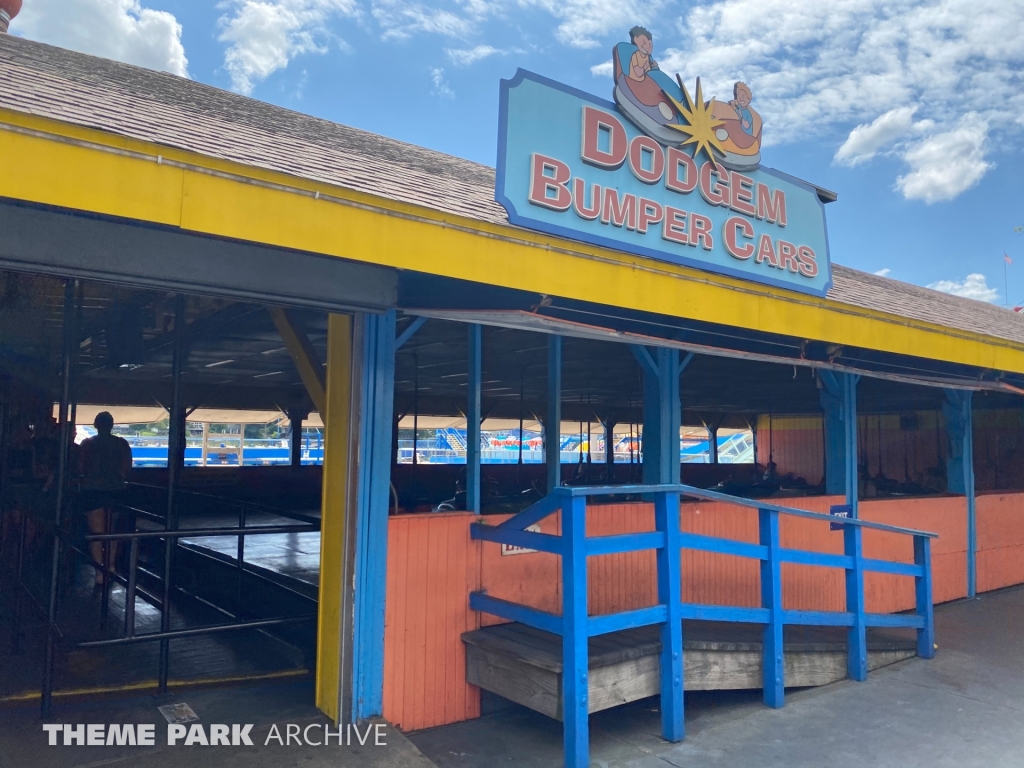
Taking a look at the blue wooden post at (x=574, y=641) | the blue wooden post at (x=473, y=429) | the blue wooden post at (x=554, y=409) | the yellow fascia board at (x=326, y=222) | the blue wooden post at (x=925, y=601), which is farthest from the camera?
the blue wooden post at (x=925, y=601)

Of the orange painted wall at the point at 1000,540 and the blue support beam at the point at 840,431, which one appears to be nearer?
the blue support beam at the point at 840,431

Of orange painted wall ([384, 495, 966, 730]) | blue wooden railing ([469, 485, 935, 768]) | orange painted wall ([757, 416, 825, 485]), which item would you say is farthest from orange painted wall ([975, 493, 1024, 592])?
orange painted wall ([757, 416, 825, 485])

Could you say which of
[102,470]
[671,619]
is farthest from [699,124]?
[102,470]

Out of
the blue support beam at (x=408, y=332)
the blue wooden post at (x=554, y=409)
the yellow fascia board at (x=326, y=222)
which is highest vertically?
the yellow fascia board at (x=326, y=222)

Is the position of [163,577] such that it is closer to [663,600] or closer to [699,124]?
[663,600]

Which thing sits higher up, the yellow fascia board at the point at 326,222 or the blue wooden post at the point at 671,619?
the yellow fascia board at the point at 326,222

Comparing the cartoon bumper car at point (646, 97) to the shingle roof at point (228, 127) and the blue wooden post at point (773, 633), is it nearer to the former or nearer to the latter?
the shingle roof at point (228, 127)

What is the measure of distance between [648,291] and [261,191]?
2.51 meters

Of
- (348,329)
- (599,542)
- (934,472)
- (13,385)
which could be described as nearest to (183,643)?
(348,329)

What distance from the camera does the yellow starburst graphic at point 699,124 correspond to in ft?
18.6

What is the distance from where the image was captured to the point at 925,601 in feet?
21.2

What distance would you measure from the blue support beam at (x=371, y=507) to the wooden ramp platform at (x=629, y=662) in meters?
0.70

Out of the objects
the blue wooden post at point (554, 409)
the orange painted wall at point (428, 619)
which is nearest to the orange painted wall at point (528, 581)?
the orange painted wall at point (428, 619)

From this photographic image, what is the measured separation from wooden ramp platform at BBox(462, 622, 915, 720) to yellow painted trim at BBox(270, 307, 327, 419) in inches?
71.5
